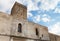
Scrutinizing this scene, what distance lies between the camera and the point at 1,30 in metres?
12.6

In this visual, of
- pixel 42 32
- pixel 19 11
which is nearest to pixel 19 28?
pixel 19 11

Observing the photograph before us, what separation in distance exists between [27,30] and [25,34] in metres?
0.74

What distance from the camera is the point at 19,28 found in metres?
14.6

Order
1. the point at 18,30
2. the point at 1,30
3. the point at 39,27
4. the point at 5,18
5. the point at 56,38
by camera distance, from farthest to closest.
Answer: the point at 56,38
the point at 39,27
the point at 18,30
the point at 5,18
the point at 1,30

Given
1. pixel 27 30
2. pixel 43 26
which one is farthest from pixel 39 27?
pixel 27 30

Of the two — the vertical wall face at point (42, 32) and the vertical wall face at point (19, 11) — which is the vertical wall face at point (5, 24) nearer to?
the vertical wall face at point (19, 11)

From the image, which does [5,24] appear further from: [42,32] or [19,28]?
[42,32]

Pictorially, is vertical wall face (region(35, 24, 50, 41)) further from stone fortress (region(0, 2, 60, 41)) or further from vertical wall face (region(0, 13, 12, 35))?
vertical wall face (region(0, 13, 12, 35))

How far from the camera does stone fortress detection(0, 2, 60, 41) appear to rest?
13.1m

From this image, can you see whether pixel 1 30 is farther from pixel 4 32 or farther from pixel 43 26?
pixel 43 26

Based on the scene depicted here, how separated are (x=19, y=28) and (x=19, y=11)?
2579 millimetres

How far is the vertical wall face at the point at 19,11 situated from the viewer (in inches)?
601

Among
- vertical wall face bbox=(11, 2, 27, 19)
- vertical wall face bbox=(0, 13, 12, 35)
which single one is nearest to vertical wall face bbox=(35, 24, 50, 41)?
vertical wall face bbox=(11, 2, 27, 19)

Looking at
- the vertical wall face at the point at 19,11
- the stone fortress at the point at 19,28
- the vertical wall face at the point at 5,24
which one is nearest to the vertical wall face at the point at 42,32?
the stone fortress at the point at 19,28
